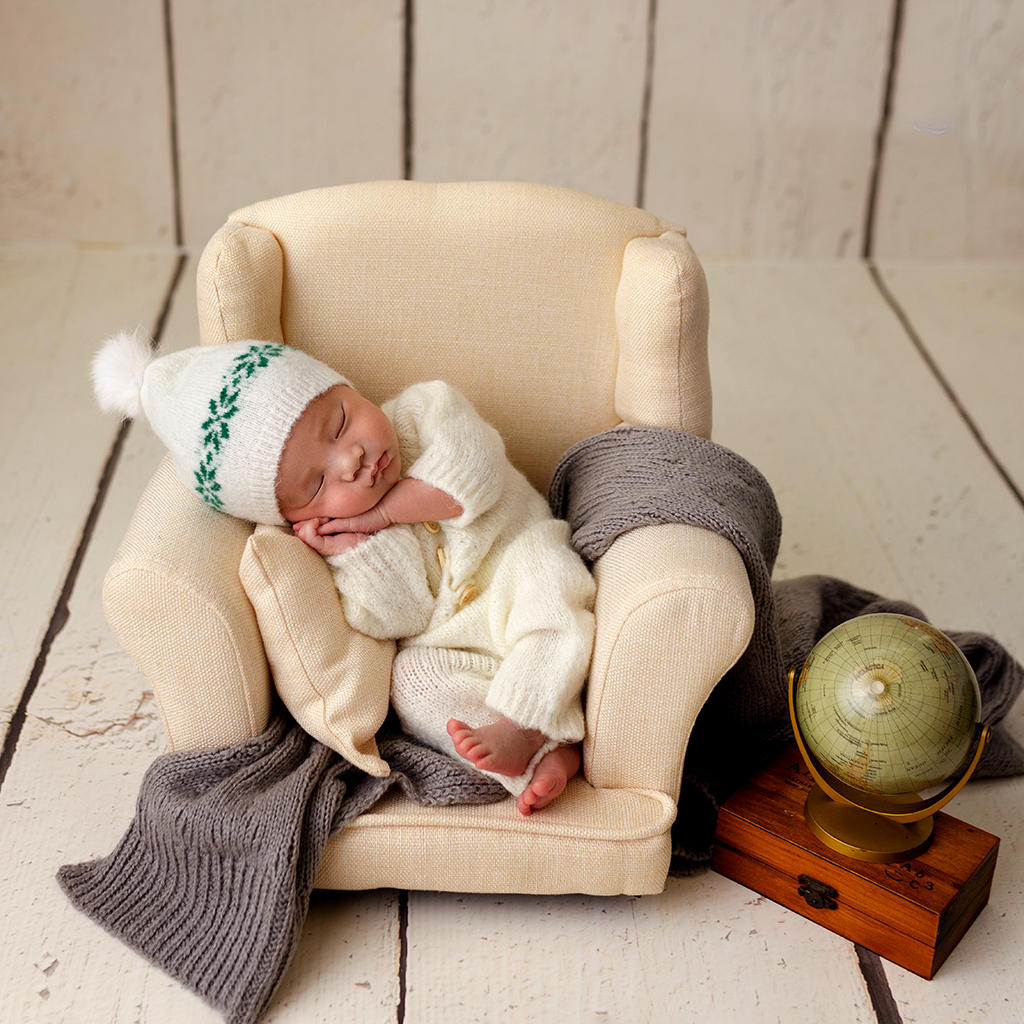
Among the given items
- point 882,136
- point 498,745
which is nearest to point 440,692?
point 498,745

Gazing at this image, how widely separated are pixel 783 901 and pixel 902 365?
5.66 feet

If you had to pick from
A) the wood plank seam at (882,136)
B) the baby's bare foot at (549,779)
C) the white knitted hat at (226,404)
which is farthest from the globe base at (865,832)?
the wood plank seam at (882,136)

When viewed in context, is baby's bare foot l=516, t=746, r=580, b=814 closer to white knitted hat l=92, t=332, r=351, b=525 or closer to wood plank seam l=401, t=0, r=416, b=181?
white knitted hat l=92, t=332, r=351, b=525

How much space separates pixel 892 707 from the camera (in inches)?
51.5

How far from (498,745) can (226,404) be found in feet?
1.68

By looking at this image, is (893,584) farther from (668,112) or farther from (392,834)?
(668,112)

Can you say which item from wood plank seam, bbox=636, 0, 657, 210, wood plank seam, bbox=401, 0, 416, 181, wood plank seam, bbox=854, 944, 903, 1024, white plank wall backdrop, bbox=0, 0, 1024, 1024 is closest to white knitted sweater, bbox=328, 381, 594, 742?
wood plank seam, bbox=854, 944, 903, 1024

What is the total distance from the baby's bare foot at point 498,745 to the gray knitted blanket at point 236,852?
38mm

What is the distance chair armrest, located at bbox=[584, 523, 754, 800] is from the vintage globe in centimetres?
12

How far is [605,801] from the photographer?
143 centimetres

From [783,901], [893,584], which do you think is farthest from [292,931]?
[893,584]

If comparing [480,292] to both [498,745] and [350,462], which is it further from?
[498,745]

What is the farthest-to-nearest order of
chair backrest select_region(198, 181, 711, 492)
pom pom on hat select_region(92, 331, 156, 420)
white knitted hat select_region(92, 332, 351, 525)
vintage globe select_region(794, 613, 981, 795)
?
chair backrest select_region(198, 181, 711, 492) < pom pom on hat select_region(92, 331, 156, 420) < white knitted hat select_region(92, 332, 351, 525) < vintage globe select_region(794, 613, 981, 795)

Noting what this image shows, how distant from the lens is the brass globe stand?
1.39 m
